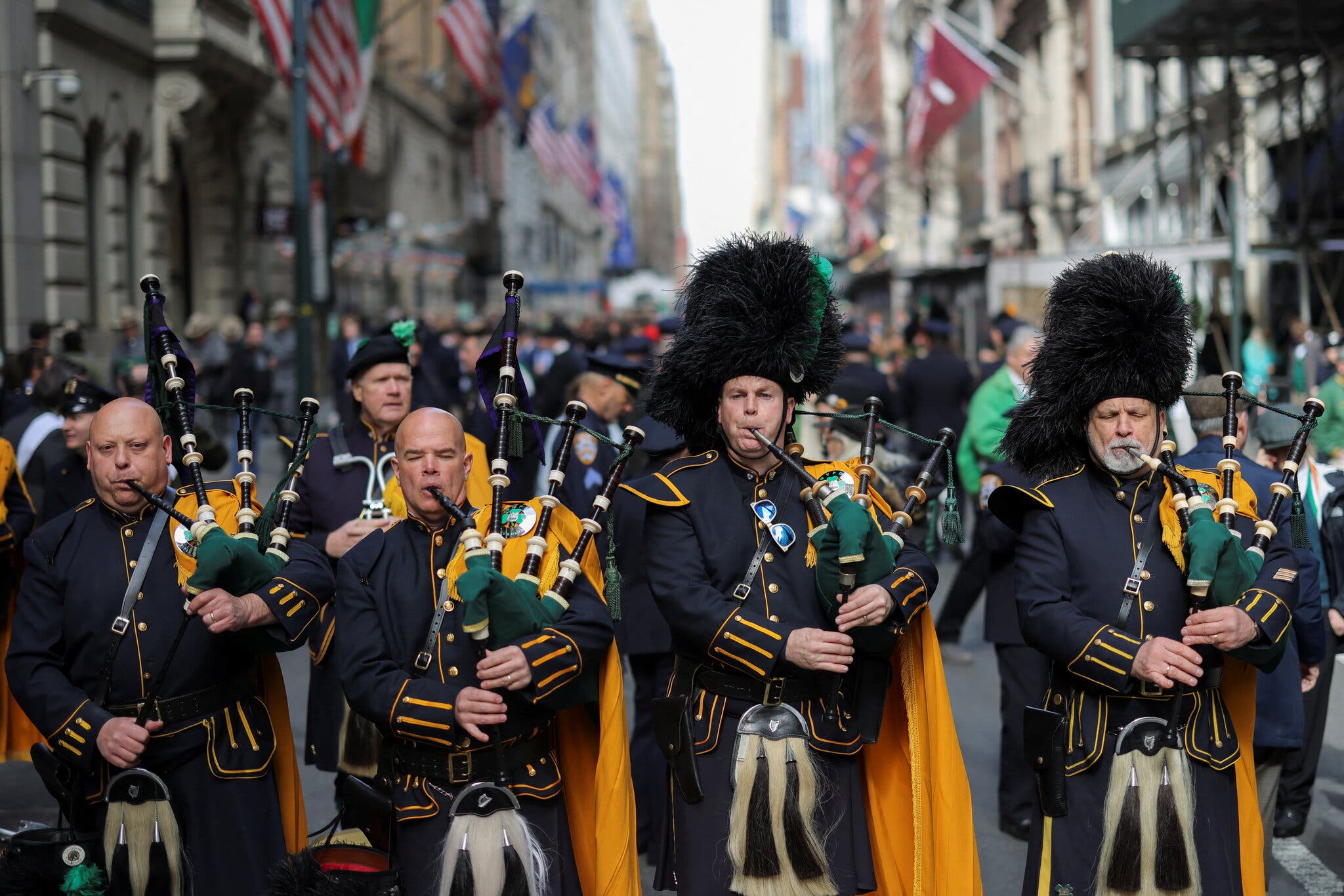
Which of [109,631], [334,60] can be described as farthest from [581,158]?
→ [109,631]

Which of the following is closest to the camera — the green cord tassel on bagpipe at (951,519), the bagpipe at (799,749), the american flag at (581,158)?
the bagpipe at (799,749)

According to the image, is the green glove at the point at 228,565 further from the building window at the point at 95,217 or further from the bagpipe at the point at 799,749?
the building window at the point at 95,217

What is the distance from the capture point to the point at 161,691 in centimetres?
438

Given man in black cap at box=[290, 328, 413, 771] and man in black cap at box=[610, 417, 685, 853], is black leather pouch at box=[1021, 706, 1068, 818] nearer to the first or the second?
man in black cap at box=[610, 417, 685, 853]

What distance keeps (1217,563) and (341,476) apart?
325 centimetres

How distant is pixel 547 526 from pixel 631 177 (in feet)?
485

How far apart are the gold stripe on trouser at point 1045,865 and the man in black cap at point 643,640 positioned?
215cm

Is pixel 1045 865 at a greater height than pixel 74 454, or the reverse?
pixel 74 454

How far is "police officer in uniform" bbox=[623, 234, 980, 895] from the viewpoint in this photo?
13.5 ft

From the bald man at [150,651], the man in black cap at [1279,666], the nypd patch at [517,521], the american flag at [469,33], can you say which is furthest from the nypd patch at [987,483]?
the american flag at [469,33]

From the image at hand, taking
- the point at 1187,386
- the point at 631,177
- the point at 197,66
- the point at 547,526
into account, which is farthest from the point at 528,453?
the point at 631,177

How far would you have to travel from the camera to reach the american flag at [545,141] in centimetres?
3538

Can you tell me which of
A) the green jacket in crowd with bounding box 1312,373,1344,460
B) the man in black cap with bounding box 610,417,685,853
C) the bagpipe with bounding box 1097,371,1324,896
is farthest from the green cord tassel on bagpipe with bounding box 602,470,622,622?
the green jacket in crowd with bounding box 1312,373,1344,460

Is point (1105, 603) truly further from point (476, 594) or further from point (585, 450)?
point (585, 450)
